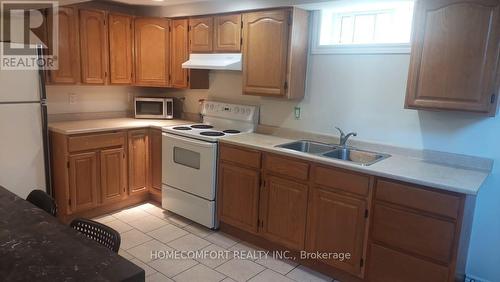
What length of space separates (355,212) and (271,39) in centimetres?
166

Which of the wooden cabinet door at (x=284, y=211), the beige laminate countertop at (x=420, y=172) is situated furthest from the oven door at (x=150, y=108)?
the wooden cabinet door at (x=284, y=211)

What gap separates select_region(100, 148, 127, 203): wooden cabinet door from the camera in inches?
142

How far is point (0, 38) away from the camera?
325 centimetres

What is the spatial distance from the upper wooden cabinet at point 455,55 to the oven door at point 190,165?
1.82 meters

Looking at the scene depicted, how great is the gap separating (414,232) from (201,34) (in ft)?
8.98

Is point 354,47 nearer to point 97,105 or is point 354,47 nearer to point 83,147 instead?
point 83,147

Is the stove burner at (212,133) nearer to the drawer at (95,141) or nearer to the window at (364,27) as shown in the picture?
the drawer at (95,141)

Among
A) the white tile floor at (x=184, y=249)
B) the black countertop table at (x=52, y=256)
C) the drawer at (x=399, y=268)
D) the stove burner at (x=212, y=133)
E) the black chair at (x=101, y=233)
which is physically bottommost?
the white tile floor at (x=184, y=249)

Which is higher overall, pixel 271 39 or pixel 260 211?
pixel 271 39

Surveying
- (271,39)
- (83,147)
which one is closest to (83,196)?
(83,147)

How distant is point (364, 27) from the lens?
9.91ft

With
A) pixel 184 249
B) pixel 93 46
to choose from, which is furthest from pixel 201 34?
pixel 184 249

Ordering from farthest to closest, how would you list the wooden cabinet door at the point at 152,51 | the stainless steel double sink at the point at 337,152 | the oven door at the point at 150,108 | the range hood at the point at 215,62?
the oven door at the point at 150,108 < the wooden cabinet door at the point at 152,51 < the range hood at the point at 215,62 < the stainless steel double sink at the point at 337,152

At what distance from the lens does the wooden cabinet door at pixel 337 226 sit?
8.18 ft
